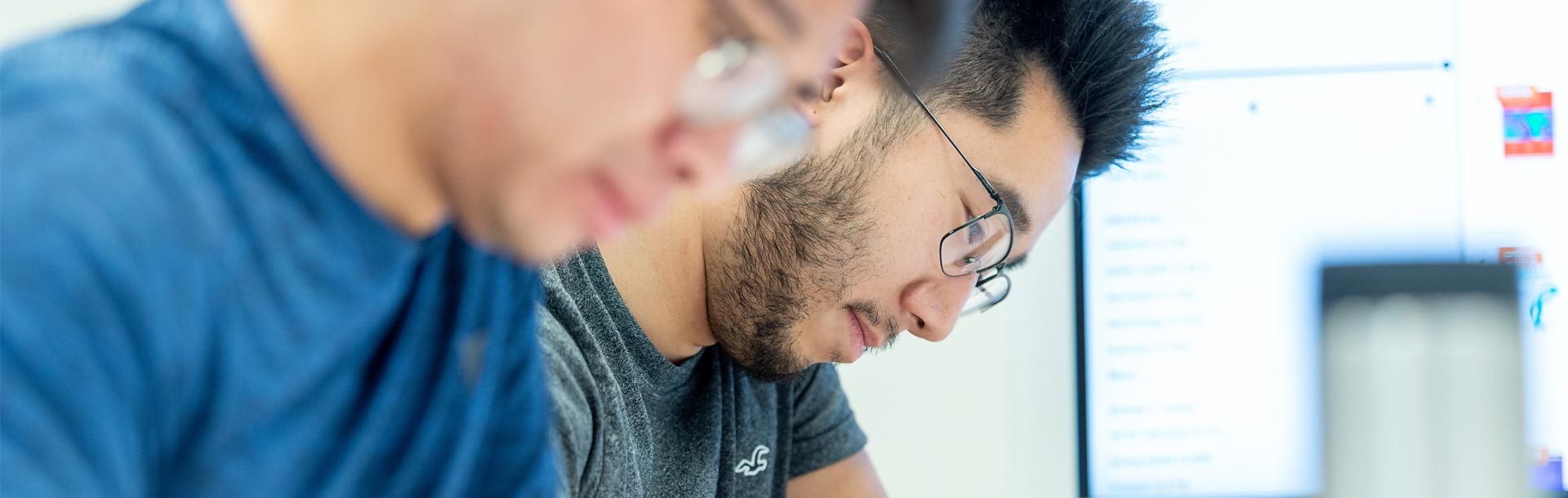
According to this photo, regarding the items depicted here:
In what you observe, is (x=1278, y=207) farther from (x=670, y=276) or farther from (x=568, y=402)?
(x=568, y=402)

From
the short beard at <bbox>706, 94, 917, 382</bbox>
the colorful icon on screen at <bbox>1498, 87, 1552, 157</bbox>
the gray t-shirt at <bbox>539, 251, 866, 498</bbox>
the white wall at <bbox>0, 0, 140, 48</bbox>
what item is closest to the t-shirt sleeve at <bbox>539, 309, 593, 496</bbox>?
the gray t-shirt at <bbox>539, 251, 866, 498</bbox>

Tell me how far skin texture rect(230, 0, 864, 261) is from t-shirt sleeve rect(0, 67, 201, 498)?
0.22ft

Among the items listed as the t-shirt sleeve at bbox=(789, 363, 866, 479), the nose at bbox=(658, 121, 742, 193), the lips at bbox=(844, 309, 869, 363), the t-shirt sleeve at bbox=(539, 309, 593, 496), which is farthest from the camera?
the t-shirt sleeve at bbox=(789, 363, 866, 479)

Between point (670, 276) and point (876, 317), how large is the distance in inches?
8.1

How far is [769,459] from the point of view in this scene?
129 centimetres

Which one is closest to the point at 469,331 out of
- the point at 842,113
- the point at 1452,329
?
the point at 1452,329

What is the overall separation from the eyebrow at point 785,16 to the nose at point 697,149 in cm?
4

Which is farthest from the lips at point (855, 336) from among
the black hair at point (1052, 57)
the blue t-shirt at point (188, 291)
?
the blue t-shirt at point (188, 291)

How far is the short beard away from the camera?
1.15 metres

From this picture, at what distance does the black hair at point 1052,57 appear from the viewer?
44.3 inches

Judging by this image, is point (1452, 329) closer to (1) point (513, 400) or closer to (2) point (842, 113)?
(1) point (513, 400)

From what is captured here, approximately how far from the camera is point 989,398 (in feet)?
5.41

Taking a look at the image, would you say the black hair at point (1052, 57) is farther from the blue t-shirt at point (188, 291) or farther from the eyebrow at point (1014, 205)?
the blue t-shirt at point (188, 291)

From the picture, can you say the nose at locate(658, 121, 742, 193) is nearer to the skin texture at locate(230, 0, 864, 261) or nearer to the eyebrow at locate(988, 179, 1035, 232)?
the skin texture at locate(230, 0, 864, 261)
